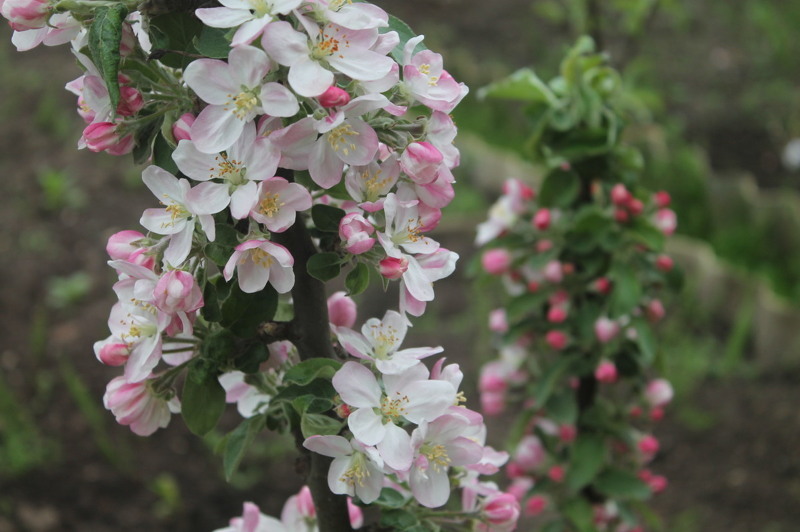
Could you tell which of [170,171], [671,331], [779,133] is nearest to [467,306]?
[671,331]

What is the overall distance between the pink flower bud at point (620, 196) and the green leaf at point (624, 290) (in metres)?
0.14

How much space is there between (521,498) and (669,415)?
1418 mm

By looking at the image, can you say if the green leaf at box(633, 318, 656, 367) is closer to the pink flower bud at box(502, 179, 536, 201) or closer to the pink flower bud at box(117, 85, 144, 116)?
the pink flower bud at box(502, 179, 536, 201)

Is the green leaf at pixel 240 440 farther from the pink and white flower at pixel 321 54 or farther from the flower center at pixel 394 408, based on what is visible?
the pink and white flower at pixel 321 54

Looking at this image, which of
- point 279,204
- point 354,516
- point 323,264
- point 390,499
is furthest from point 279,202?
point 354,516

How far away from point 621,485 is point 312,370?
49.0 inches

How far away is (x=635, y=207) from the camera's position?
77.3 inches

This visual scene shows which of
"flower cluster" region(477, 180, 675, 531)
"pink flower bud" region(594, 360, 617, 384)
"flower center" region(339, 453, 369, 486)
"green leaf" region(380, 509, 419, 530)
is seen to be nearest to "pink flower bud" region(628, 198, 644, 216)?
"flower cluster" region(477, 180, 675, 531)

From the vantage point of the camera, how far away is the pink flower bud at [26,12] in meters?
0.94

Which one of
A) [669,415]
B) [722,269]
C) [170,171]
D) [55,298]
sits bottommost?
[55,298]

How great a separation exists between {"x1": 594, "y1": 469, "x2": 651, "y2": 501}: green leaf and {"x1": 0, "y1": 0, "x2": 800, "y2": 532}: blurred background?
0.16 metres

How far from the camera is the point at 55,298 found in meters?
3.71

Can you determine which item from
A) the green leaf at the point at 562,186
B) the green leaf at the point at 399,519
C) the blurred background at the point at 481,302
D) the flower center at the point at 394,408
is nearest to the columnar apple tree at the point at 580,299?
the green leaf at the point at 562,186

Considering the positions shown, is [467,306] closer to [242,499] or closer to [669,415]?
[669,415]
